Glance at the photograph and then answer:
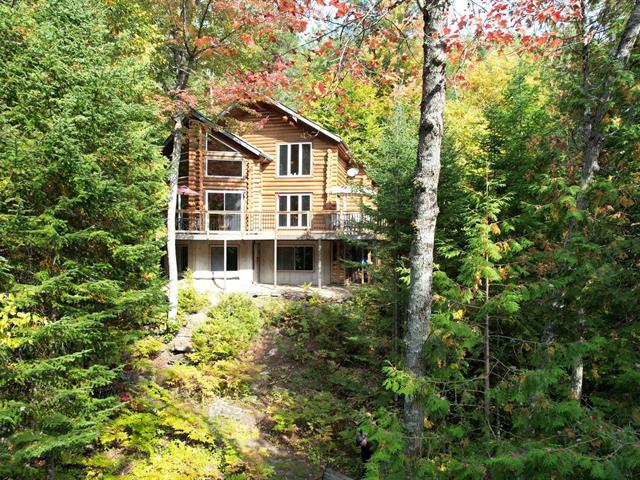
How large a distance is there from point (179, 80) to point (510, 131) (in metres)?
12.4

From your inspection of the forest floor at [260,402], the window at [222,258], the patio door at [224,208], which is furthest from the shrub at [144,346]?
the patio door at [224,208]

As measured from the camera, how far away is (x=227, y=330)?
A: 1516cm

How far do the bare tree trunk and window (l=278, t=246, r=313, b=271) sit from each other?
16.4 m

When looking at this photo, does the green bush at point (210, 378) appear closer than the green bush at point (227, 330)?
Yes

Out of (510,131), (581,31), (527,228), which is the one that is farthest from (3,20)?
(510,131)

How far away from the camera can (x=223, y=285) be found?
21.2 meters

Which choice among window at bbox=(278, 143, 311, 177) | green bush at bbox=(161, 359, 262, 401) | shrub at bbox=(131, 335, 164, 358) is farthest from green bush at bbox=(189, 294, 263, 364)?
window at bbox=(278, 143, 311, 177)

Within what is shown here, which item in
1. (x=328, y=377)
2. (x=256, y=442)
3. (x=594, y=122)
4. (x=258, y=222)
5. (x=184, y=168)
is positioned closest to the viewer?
(x=594, y=122)

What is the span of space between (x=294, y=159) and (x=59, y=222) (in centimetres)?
1763

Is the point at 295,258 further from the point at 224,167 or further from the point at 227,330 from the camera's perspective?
the point at 227,330

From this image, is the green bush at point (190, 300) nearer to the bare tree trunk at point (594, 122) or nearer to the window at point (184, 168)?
the window at point (184, 168)

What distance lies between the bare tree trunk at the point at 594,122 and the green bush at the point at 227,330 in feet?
36.0

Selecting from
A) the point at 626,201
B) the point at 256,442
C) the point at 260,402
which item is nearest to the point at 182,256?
the point at 260,402

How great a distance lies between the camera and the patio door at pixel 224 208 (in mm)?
21828
